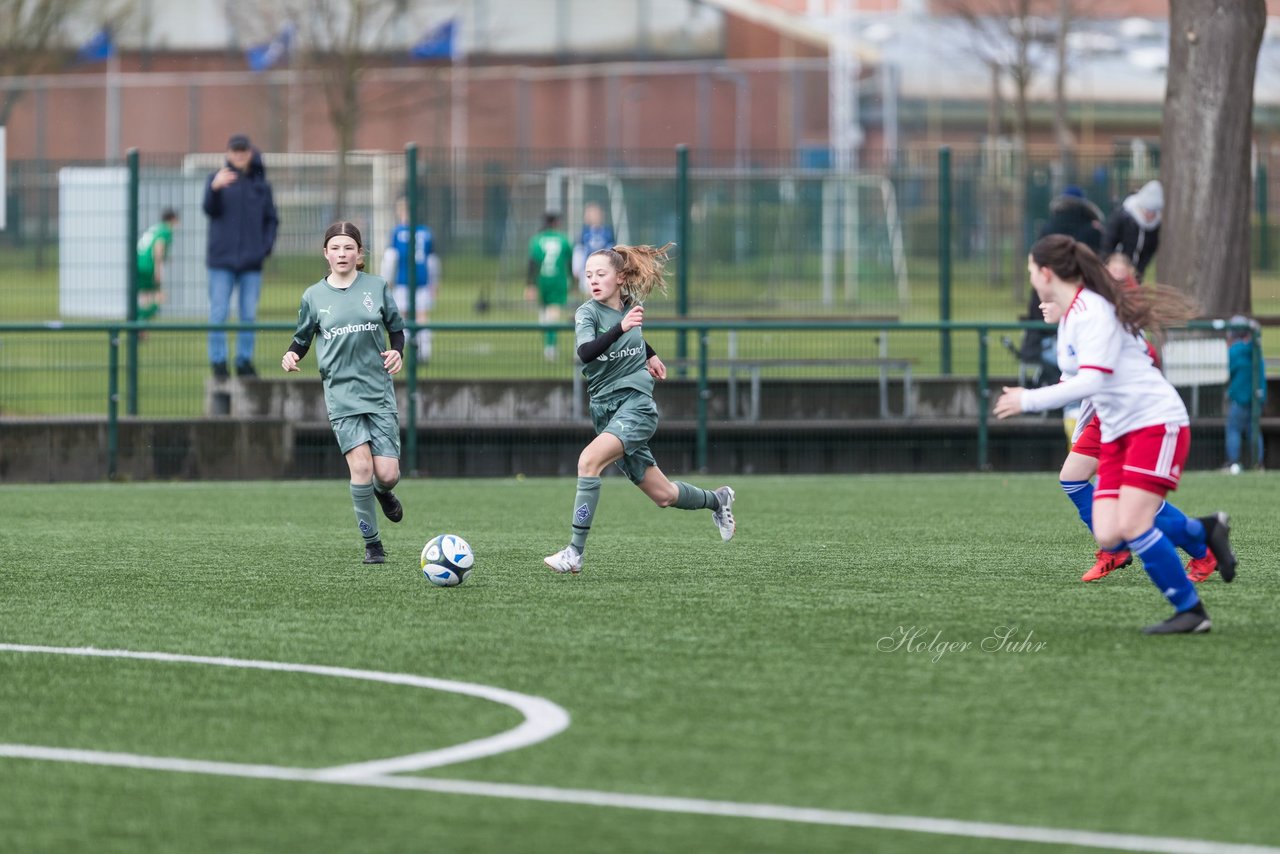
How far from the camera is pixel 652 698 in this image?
6500 millimetres

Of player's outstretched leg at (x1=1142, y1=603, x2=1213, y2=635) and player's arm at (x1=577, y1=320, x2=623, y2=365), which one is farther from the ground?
player's arm at (x1=577, y1=320, x2=623, y2=365)

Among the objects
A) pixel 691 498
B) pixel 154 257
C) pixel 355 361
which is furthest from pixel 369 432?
pixel 154 257

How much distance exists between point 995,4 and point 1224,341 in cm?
3055

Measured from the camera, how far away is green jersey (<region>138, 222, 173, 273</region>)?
1888 centimetres

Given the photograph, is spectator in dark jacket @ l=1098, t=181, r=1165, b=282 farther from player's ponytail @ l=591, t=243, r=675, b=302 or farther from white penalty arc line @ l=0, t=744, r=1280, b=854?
white penalty arc line @ l=0, t=744, r=1280, b=854

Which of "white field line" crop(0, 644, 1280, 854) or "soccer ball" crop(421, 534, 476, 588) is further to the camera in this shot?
"soccer ball" crop(421, 534, 476, 588)

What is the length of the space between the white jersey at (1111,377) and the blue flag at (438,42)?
37.1 metres

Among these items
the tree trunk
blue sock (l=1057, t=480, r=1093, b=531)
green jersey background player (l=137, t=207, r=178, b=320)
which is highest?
the tree trunk

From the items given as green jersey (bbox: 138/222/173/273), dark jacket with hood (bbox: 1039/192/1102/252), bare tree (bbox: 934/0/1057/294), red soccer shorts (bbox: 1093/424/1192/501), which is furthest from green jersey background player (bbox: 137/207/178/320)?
bare tree (bbox: 934/0/1057/294)

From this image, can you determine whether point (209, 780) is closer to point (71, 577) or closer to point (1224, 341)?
point (71, 577)

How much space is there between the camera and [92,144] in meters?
44.9

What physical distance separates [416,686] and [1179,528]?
334 cm

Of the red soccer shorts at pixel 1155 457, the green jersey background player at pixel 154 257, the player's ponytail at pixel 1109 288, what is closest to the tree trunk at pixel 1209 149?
the green jersey background player at pixel 154 257

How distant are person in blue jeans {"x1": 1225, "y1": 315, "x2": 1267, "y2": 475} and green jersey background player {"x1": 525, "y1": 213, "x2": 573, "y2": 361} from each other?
7.79 metres
